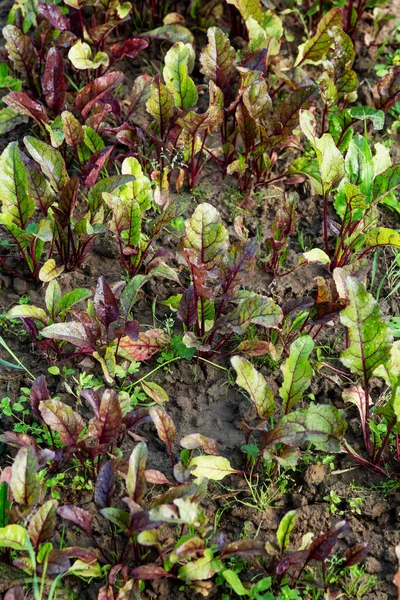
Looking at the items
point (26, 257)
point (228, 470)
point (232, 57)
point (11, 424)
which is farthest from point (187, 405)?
point (232, 57)

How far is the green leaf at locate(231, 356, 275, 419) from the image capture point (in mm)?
2609

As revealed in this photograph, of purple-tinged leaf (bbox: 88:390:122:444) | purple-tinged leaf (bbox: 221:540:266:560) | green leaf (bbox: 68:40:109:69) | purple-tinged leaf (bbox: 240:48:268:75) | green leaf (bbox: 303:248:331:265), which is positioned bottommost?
purple-tinged leaf (bbox: 221:540:266:560)

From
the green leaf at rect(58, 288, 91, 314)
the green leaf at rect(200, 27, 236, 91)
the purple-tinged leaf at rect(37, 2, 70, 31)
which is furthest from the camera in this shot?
the purple-tinged leaf at rect(37, 2, 70, 31)

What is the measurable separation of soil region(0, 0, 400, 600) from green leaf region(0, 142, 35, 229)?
0.36m

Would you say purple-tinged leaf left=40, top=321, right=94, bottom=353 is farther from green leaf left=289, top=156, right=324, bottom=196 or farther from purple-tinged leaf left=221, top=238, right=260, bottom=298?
green leaf left=289, top=156, right=324, bottom=196

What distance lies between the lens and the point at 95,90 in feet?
11.7

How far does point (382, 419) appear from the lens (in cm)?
290

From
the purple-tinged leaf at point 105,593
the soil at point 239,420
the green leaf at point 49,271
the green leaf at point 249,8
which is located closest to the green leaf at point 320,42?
the green leaf at point 249,8

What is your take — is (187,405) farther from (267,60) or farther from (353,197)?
(267,60)

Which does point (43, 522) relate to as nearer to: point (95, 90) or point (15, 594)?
point (15, 594)

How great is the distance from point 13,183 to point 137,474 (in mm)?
1351

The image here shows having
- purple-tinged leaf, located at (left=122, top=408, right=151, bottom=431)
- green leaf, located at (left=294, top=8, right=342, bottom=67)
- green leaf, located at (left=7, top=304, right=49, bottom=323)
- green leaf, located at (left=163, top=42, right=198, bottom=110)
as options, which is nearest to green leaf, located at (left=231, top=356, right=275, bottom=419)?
purple-tinged leaf, located at (left=122, top=408, right=151, bottom=431)

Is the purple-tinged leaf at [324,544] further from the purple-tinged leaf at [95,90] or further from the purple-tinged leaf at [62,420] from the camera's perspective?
the purple-tinged leaf at [95,90]

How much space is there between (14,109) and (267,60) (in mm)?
1309
